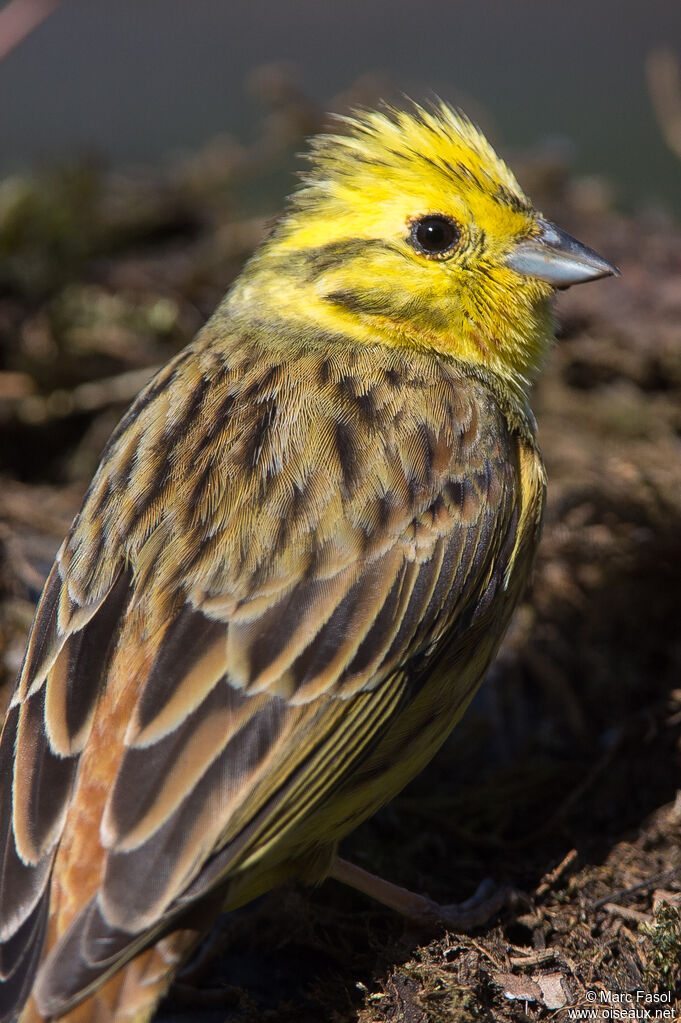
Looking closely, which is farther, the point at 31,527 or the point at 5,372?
the point at 5,372

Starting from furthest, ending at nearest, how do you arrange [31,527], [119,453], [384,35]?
1. [384,35]
2. [31,527]
3. [119,453]

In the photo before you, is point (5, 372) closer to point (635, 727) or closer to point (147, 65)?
point (635, 727)

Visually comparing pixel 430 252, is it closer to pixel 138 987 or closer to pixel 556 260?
pixel 556 260

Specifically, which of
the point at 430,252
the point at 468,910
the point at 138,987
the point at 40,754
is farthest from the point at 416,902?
the point at 430,252

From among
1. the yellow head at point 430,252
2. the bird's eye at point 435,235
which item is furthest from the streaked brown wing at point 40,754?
the bird's eye at point 435,235

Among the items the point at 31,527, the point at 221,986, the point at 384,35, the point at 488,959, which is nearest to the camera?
the point at 488,959

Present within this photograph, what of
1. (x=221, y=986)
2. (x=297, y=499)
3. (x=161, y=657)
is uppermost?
(x=297, y=499)

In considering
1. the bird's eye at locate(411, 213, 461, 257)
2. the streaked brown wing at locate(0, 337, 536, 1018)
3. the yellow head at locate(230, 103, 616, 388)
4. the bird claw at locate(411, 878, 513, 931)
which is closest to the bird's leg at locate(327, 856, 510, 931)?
the bird claw at locate(411, 878, 513, 931)

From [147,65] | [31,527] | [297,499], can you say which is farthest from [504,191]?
[147,65]
